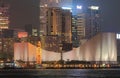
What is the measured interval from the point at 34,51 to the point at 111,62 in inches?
715

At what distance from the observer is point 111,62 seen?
414 feet

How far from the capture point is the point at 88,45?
123375 mm

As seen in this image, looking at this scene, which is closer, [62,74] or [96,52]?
[62,74]

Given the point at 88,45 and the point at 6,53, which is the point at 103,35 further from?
the point at 6,53

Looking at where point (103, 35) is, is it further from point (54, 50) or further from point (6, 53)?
point (6, 53)

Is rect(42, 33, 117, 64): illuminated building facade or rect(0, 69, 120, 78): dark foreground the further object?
rect(42, 33, 117, 64): illuminated building facade

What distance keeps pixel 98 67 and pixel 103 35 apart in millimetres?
8275

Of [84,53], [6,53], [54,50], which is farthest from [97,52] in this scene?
[6,53]

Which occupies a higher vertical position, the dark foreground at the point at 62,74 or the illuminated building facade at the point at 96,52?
Result: the illuminated building facade at the point at 96,52

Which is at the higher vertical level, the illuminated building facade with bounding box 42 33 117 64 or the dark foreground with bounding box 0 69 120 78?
the illuminated building facade with bounding box 42 33 117 64

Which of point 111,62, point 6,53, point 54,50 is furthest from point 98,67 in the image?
point 6,53

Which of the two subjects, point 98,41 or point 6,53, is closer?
point 98,41

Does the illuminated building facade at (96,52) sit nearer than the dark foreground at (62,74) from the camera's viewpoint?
No

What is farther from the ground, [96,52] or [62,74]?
[96,52]
